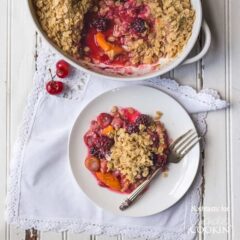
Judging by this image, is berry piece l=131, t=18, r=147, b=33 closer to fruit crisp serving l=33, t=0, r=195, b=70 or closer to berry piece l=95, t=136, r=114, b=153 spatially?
fruit crisp serving l=33, t=0, r=195, b=70

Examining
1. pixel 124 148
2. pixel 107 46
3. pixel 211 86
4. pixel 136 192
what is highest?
pixel 107 46

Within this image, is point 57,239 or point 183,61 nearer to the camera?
point 183,61

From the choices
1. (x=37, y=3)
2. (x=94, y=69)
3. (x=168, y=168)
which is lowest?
(x=168, y=168)

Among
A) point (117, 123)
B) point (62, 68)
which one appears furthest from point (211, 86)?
point (62, 68)

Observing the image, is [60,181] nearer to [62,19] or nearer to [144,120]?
[144,120]

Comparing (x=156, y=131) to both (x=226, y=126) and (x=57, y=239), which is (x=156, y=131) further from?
(x=57, y=239)

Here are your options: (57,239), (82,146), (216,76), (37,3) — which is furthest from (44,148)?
(216,76)
